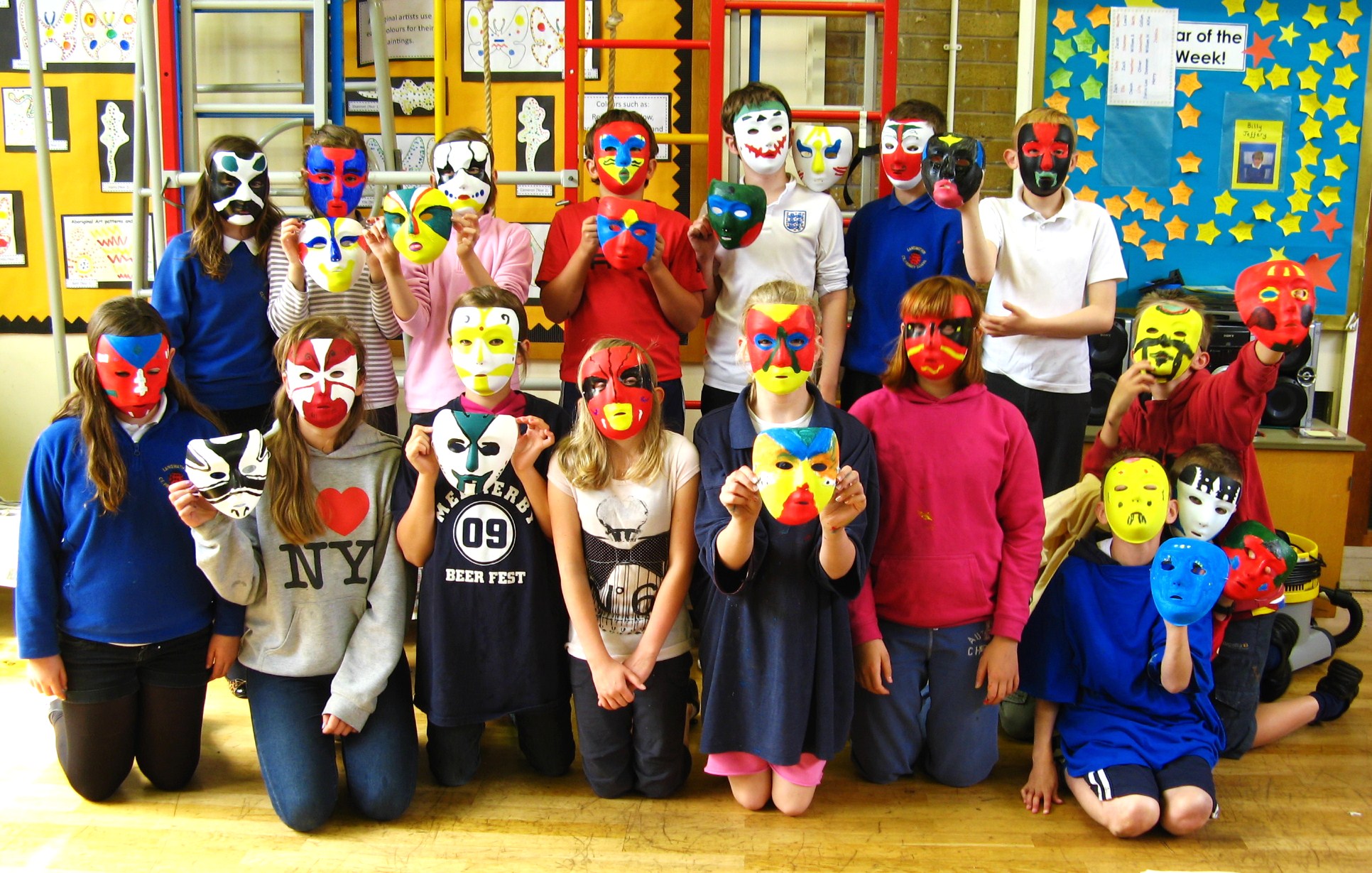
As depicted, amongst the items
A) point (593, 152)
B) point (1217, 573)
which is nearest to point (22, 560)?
point (593, 152)

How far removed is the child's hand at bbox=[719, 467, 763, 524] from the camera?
189cm

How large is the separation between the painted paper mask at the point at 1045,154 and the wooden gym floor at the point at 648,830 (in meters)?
1.37

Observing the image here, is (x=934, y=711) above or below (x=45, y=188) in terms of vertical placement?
below

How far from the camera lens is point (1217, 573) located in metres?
2.12

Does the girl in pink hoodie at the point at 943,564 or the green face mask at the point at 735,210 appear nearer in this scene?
the girl in pink hoodie at the point at 943,564

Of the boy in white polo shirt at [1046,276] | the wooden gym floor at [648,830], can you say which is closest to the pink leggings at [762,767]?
the wooden gym floor at [648,830]

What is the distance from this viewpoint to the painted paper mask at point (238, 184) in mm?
2422

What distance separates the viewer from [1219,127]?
377cm

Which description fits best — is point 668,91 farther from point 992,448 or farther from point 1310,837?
point 1310,837

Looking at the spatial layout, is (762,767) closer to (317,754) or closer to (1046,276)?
(317,754)

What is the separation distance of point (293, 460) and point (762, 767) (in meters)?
1.12

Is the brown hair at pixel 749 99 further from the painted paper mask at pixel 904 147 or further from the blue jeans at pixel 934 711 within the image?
the blue jeans at pixel 934 711

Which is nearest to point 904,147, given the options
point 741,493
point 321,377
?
point 741,493

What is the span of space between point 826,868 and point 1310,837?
991 millimetres
